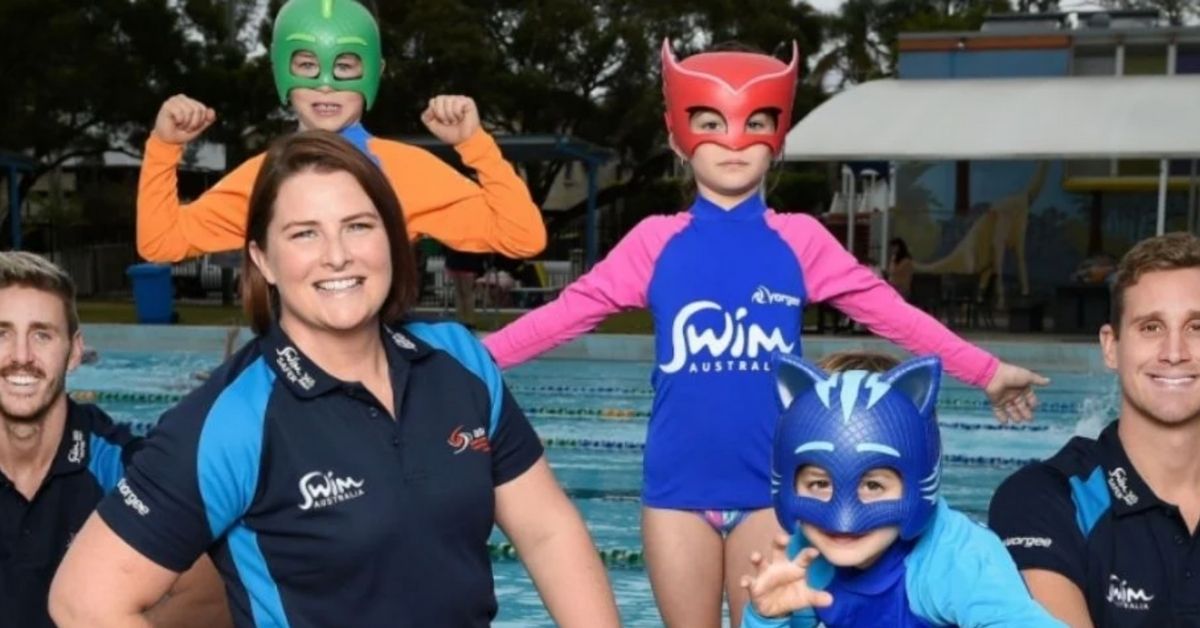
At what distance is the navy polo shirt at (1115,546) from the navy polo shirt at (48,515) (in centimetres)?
198

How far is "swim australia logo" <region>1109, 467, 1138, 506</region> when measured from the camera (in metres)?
3.34

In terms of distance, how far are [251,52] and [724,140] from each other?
28537mm

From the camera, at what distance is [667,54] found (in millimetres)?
4289

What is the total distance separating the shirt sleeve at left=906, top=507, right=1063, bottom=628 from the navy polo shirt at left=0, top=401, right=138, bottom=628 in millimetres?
1862

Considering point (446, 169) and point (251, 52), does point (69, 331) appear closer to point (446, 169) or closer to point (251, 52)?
point (446, 169)

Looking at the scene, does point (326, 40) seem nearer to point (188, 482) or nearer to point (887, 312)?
point (887, 312)

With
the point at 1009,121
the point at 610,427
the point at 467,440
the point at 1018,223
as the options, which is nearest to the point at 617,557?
the point at 610,427

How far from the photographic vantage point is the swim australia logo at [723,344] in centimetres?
400

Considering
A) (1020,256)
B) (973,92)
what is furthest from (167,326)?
(1020,256)

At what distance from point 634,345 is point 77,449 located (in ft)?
41.7

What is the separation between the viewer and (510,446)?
295 centimetres

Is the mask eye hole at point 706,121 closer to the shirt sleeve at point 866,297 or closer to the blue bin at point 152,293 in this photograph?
the shirt sleeve at point 866,297

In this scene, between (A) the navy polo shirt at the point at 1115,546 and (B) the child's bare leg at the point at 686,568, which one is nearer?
(A) the navy polo shirt at the point at 1115,546

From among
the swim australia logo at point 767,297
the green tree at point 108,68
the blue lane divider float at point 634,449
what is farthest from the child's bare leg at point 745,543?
the green tree at point 108,68
